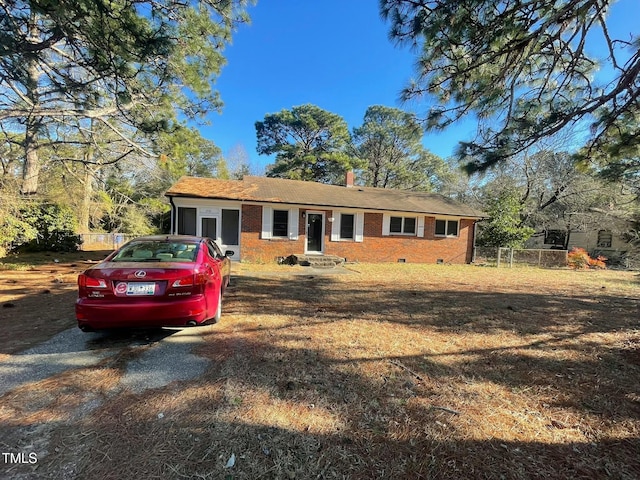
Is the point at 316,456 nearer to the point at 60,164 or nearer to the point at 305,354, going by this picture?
the point at 305,354

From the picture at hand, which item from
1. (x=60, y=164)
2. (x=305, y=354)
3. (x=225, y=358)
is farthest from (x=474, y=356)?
(x=60, y=164)

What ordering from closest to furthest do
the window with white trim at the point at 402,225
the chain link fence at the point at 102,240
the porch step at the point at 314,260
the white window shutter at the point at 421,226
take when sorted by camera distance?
the porch step at the point at 314,260, the window with white trim at the point at 402,225, the white window shutter at the point at 421,226, the chain link fence at the point at 102,240

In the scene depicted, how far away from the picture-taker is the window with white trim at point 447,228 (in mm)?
17597

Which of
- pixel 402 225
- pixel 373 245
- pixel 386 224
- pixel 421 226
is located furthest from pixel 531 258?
pixel 373 245

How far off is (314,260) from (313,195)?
389 centimetres

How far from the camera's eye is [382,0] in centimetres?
477

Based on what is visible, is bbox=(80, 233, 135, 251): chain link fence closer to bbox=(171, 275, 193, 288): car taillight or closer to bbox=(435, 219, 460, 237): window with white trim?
bbox=(171, 275, 193, 288): car taillight

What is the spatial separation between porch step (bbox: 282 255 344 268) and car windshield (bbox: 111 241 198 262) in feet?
29.8

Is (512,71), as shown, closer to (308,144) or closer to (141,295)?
(141,295)

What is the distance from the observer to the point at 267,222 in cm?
1433

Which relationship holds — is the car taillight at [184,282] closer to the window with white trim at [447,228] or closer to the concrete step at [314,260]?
the concrete step at [314,260]

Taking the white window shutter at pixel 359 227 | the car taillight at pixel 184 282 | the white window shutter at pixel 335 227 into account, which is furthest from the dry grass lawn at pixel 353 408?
the white window shutter at pixel 359 227

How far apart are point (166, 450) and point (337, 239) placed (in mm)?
13531

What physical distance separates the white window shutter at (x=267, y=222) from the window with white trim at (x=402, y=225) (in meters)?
6.30
